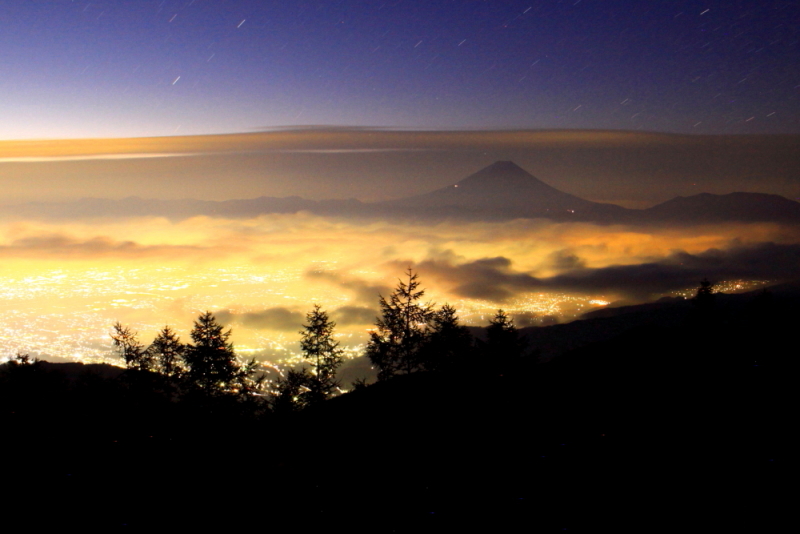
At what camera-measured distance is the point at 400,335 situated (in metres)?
35.5

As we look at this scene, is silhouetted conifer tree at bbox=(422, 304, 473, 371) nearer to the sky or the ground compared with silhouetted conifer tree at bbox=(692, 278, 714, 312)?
nearer to the ground

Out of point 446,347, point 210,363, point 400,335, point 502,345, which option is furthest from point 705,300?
point 210,363

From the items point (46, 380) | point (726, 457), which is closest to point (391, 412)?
point (726, 457)

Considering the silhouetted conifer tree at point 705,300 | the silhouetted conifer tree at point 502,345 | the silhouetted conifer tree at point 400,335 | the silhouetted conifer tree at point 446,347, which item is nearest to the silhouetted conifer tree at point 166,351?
the silhouetted conifer tree at point 400,335

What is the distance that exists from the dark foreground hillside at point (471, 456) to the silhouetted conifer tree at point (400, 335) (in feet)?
26.3

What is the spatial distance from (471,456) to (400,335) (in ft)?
64.4

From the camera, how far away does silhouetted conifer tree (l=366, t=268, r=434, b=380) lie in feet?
116

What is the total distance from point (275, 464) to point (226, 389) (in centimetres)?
1604

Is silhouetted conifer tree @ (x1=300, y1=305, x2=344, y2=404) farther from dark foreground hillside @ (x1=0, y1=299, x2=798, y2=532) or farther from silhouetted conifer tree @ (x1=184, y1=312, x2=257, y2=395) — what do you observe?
dark foreground hillside @ (x1=0, y1=299, x2=798, y2=532)

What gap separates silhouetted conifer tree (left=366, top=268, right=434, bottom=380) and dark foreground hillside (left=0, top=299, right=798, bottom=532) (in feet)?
26.3

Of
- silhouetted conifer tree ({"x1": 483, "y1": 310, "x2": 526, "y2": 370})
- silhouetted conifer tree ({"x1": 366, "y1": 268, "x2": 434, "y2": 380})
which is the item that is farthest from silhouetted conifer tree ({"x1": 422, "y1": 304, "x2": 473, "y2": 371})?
silhouetted conifer tree ({"x1": 483, "y1": 310, "x2": 526, "y2": 370})

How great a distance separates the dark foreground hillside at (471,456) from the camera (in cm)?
1226

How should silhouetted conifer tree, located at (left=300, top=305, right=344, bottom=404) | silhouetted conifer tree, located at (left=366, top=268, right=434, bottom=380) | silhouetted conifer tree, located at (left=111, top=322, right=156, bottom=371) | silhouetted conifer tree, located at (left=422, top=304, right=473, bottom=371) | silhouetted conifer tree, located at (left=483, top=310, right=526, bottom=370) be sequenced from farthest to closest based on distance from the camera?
silhouetted conifer tree, located at (left=300, top=305, right=344, bottom=404) → silhouetted conifer tree, located at (left=366, top=268, right=434, bottom=380) → silhouetted conifer tree, located at (left=111, top=322, right=156, bottom=371) → silhouetted conifer tree, located at (left=422, top=304, right=473, bottom=371) → silhouetted conifer tree, located at (left=483, top=310, right=526, bottom=370)

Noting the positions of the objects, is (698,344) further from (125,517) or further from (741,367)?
(125,517)
